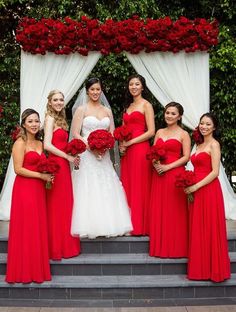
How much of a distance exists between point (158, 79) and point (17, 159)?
9.37 ft

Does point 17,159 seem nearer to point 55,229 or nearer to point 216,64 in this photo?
point 55,229

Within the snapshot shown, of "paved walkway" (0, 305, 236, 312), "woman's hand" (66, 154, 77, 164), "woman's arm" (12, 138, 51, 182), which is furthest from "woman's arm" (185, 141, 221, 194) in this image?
"woman's arm" (12, 138, 51, 182)

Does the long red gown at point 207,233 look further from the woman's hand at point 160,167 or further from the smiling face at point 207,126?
the woman's hand at point 160,167

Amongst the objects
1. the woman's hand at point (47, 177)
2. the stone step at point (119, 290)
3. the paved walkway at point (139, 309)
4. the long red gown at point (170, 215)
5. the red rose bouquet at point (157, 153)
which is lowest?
the paved walkway at point (139, 309)

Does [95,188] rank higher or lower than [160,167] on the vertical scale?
lower

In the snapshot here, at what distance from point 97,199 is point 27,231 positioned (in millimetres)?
977

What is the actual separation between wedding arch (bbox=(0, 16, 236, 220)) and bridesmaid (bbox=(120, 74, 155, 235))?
3.58 ft

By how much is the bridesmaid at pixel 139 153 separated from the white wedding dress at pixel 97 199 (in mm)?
151

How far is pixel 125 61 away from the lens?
9781 mm

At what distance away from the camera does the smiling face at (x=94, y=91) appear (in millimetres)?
6047

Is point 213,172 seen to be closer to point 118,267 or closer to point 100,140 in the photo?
point 100,140

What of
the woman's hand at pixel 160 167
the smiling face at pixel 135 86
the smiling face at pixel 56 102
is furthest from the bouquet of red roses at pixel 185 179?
the smiling face at pixel 56 102

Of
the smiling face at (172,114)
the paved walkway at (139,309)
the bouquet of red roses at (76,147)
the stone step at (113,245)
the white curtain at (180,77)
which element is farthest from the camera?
the white curtain at (180,77)

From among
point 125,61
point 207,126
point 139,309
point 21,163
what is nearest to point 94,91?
point 21,163
